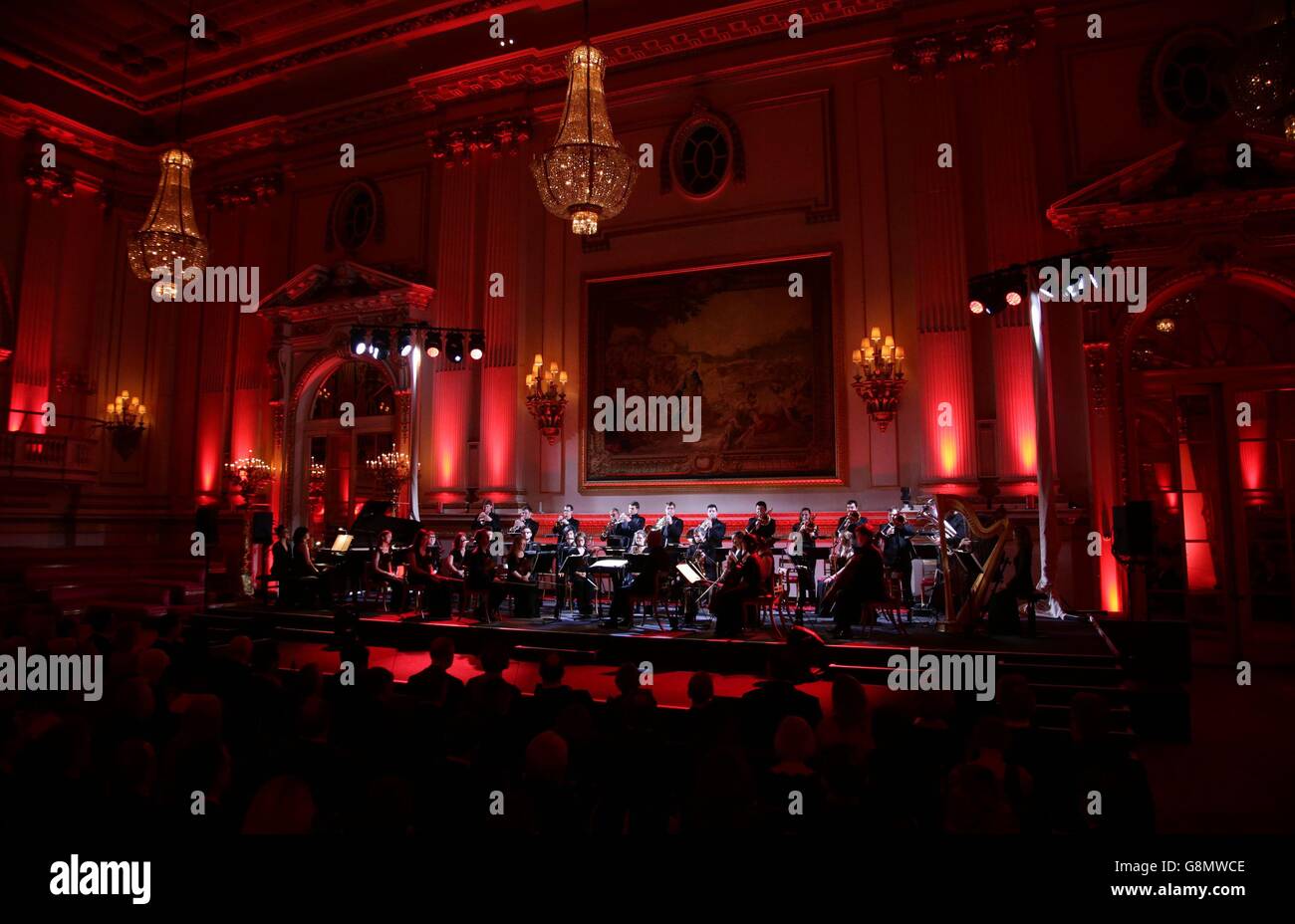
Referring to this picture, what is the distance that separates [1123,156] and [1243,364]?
2894 mm

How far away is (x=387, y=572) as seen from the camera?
10.2 m

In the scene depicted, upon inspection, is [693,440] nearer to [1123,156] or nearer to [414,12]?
[1123,156]

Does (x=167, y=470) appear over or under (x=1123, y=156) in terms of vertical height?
under

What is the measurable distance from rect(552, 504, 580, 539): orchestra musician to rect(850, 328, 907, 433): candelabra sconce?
4325mm

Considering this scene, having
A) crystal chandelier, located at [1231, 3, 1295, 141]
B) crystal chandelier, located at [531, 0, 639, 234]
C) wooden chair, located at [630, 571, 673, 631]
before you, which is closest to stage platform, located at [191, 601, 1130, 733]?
wooden chair, located at [630, 571, 673, 631]

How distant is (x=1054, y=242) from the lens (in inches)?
386

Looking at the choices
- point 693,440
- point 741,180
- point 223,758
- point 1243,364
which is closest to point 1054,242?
point 1243,364

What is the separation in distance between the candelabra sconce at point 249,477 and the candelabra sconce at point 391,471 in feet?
6.56

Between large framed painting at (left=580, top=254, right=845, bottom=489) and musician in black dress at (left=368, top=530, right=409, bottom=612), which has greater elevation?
large framed painting at (left=580, top=254, right=845, bottom=489)

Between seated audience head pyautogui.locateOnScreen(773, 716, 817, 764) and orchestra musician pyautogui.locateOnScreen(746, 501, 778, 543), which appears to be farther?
orchestra musician pyautogui.locateOnScreen(746, 501, 778, 543)

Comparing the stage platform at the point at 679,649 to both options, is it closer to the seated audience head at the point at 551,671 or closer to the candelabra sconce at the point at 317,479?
the seated audience head at the point at 551,671

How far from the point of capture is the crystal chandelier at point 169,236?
7.11 meters

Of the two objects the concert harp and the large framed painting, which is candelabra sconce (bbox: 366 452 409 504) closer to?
the large framed painting

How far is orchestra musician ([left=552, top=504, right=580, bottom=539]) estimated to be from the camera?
35.3 ft
